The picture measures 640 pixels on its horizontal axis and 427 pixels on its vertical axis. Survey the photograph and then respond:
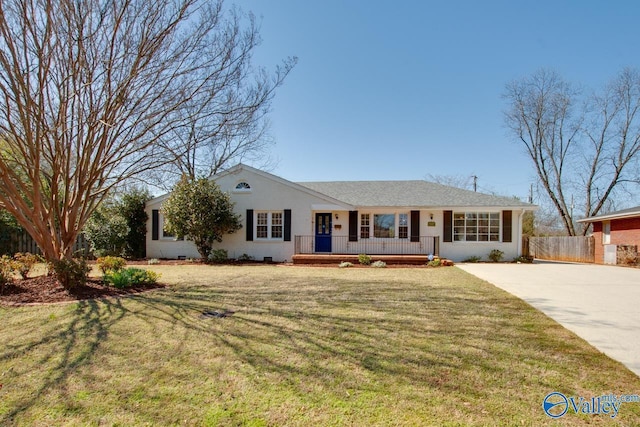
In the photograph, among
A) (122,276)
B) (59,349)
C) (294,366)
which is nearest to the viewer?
(294,366)

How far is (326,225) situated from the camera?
15.7m

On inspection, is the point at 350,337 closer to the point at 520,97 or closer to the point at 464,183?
the point at 520,97

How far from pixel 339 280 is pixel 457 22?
903 cm

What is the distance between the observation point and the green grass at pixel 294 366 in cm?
262

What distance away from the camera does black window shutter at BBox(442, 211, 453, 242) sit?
15219 millimetres

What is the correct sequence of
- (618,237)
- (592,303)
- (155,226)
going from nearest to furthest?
(592,303) → (155,226) → (618,237)

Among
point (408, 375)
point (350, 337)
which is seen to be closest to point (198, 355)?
point (350, 337)

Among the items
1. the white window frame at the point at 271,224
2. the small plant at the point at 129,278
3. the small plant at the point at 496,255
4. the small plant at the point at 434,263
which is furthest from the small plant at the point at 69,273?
the small plant at the point at 496,255

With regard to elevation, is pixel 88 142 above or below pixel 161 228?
above

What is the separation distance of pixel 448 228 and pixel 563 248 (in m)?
9.22

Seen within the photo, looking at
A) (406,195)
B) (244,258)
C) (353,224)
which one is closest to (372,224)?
A: (353,224)

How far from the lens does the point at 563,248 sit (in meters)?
19.0

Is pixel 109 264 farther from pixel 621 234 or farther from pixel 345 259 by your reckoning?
pixel 621 234

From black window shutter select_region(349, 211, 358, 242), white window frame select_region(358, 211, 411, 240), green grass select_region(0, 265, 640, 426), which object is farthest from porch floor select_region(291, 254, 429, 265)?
green grass select_region(0, 265, 640, 426)
